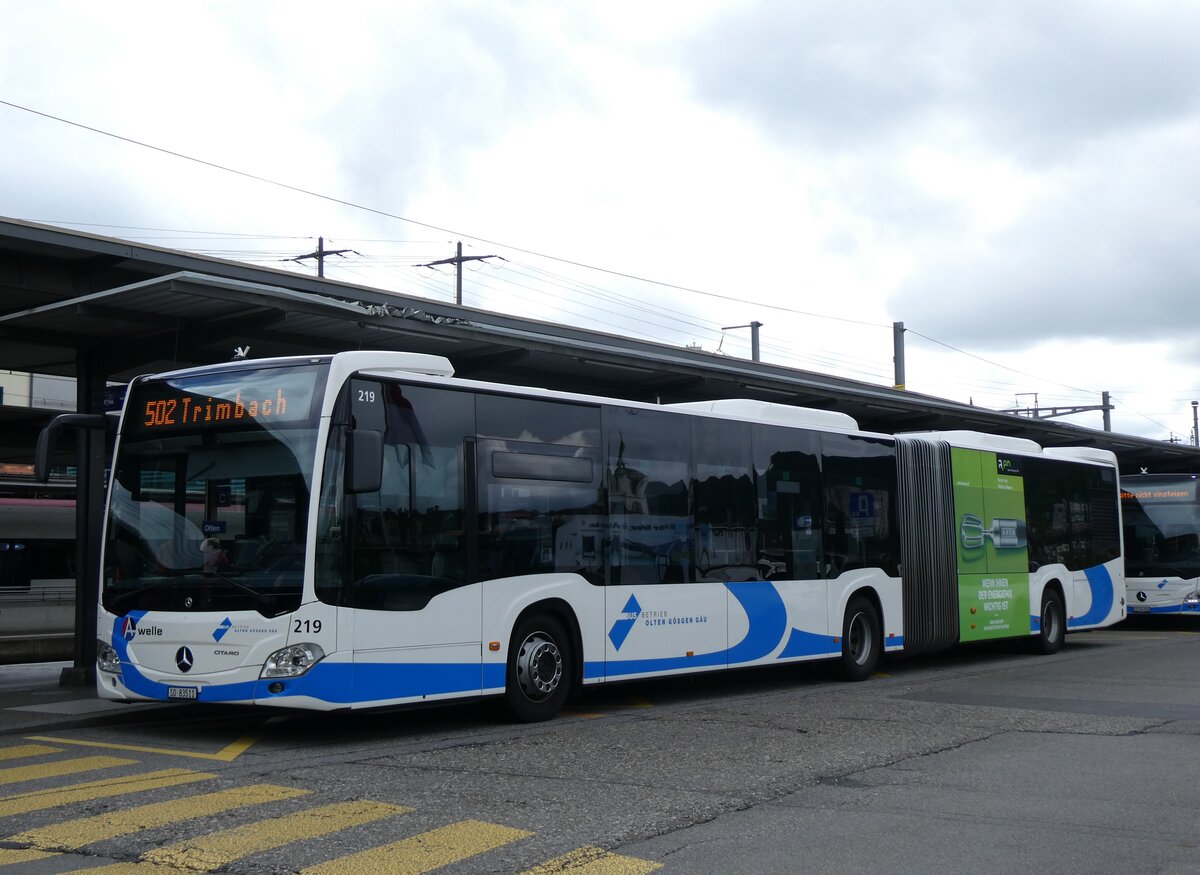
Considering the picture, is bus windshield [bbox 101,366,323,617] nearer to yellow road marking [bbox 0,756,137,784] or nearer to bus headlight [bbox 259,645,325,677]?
bus headlight [bbox 259,645,325,677]

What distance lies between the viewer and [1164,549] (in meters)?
26.1

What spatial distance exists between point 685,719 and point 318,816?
514cm

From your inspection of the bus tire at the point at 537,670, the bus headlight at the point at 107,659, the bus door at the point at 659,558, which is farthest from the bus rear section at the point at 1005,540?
the bus headlight at the point at 107,659

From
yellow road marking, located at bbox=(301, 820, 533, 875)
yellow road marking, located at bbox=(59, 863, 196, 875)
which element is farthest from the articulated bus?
yellow road marking, located at bbox=(59, 863, 196, 875)

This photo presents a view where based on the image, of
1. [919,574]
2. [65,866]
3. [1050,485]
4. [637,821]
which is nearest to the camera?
[65,866]

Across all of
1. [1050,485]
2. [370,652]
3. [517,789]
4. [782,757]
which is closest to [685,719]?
[782,757]

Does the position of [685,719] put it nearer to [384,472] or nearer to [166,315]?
[384,472]

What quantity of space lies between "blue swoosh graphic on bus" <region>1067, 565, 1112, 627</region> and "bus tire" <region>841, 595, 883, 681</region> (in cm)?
599

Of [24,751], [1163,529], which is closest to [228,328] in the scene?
[24,751]

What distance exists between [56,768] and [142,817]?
7.37ft

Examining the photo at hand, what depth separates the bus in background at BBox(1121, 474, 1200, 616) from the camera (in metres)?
25.8

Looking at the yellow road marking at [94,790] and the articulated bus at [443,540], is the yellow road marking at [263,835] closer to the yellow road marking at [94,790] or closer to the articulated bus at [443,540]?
the yellow road marking at [94,790]

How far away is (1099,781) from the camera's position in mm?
8469

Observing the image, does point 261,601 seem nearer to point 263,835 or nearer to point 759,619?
point 263,835
